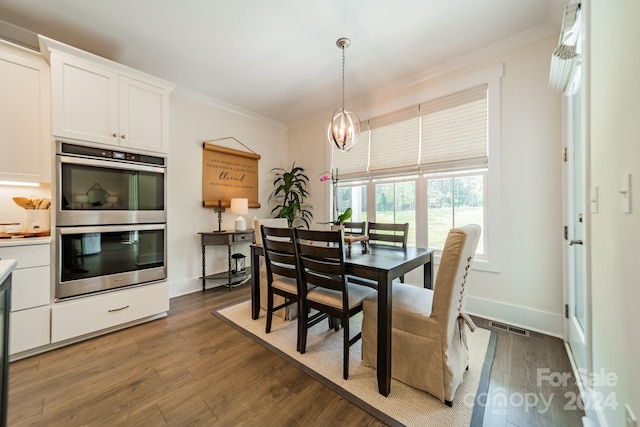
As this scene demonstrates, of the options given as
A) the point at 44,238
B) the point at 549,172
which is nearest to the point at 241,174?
the point at 44,238

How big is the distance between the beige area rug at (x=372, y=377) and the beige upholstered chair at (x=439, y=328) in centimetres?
8

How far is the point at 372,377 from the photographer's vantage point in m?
1.63

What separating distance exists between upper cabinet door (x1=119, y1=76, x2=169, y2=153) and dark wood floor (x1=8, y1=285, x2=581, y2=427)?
1.83 metres

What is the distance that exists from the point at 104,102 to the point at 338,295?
2.66 m

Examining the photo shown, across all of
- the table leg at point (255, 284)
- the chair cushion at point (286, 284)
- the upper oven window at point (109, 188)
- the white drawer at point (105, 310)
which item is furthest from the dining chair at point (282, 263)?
the upper oven window at point (109, 188)

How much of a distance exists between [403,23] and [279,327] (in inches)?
117

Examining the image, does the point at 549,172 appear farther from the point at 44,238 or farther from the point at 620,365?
the point at 44,238

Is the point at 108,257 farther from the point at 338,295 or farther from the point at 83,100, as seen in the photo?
the point at 338,295

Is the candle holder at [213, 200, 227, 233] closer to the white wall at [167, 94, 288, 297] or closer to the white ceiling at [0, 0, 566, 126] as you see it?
the white wall at [167, 94, 288, 297]

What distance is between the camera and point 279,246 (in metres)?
1.94

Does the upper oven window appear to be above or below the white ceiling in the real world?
below

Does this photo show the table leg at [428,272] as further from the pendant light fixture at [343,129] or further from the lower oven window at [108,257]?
the lower oven window at [108,257]

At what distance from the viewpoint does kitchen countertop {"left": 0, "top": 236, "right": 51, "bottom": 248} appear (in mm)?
1772

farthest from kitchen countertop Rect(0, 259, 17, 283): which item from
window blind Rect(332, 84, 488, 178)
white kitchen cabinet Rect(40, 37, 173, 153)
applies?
window blind Rect(332, 84, 488, 178)
